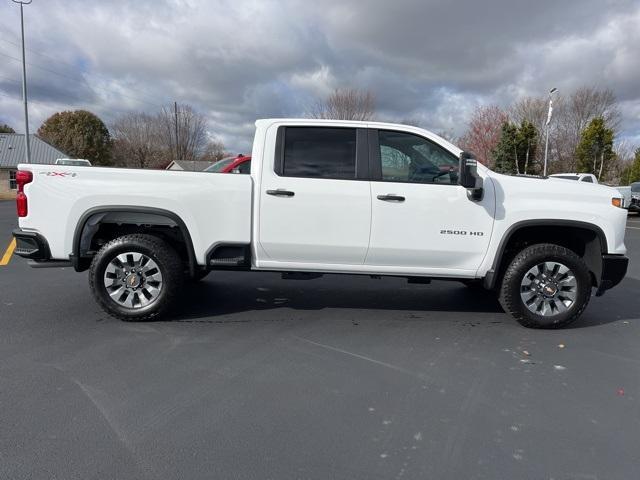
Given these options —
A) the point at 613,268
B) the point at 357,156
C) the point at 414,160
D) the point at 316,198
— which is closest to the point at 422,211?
the point at 414,160

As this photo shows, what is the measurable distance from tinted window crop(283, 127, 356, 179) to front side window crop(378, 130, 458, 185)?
1.09 ft

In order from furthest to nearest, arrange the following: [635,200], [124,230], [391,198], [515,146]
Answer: [515,146] → [635,200] → [124,230] → [391,198]

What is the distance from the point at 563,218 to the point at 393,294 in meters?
2.33

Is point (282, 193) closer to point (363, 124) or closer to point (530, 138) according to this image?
point (363, 124)

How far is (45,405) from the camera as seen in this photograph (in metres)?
3.06

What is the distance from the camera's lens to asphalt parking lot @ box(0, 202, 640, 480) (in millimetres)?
2543

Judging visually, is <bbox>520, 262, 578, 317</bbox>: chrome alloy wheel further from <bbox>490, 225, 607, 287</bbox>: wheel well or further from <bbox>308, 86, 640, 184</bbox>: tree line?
<bbox>308, 86, 640, 184</bbox>: tree line

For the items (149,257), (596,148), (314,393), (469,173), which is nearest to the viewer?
(314,393)

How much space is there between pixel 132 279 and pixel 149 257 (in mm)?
289

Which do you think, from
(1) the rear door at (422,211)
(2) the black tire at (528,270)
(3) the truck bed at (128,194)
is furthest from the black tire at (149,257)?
(2) the black tire at (528,270)

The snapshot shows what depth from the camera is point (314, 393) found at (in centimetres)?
332

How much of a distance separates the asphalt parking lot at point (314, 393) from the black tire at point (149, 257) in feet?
0.49

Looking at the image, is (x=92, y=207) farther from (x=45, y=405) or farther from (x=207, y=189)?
(x=45, y=405)

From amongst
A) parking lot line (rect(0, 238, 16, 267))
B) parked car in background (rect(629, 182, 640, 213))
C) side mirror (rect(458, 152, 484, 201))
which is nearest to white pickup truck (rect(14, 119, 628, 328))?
side mirror (rect(458, 152, 484, 201))
